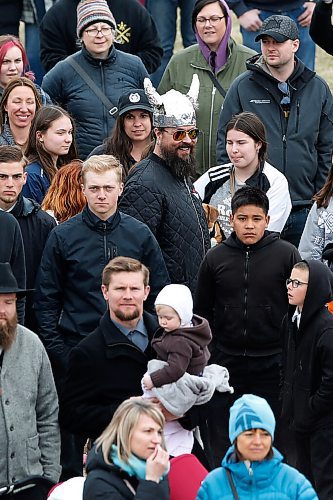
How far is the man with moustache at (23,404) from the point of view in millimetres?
7469

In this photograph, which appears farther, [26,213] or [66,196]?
[66,196]

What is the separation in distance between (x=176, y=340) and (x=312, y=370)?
1042mm

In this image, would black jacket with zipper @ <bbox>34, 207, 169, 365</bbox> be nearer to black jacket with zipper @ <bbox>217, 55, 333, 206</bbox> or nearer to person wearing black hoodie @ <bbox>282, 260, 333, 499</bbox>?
person wearing black hoodie @ <bbox>282, 260, 333, 499</bbox>

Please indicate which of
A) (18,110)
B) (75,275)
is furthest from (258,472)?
(18,110)

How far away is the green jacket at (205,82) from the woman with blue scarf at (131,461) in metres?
4.91

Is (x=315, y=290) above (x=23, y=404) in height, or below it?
above

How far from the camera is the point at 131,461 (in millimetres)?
6359

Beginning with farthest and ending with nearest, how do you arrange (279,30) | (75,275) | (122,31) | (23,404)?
(122,31)
(279,30)
(75,275)
(23,404)

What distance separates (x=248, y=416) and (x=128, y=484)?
26.2 inches

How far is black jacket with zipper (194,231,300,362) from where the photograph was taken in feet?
28.6

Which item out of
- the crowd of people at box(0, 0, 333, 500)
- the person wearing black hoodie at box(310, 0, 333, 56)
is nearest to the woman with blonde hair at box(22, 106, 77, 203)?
the crowd of people at box(0, 0, 333, 500)

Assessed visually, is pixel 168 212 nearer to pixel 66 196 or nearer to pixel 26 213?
pixel 66 196

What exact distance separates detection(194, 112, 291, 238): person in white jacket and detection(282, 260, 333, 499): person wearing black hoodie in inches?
58.0

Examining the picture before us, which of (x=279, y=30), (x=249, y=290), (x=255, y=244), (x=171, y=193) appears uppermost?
(x=279, y=30)
